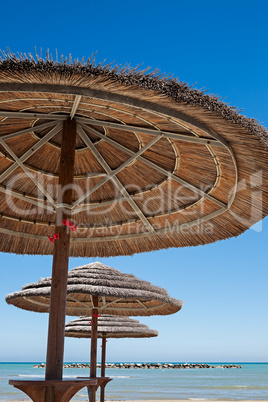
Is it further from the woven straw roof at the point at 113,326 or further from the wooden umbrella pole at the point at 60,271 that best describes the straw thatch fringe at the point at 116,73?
the woven straw roof at the point at 113,326

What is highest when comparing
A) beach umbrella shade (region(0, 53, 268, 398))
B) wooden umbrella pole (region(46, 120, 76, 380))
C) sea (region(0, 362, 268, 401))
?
beach umbrella shade (region(0, 53, 268, 398))

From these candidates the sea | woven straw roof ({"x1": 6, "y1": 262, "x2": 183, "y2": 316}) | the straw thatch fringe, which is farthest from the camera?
the sea

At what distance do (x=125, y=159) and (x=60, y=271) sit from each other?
1653 millimetres

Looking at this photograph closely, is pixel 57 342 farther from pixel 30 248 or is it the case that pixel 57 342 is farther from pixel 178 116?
pixel 30 248

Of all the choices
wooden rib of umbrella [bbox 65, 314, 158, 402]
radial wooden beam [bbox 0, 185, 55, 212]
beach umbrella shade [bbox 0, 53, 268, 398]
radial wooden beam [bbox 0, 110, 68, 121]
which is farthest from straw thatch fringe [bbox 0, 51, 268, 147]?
wooden rib of umbrella [bbox 65, 314, 158, 402]

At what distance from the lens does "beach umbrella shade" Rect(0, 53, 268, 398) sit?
2.69 m

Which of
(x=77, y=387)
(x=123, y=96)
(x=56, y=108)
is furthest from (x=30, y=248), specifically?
(x=123, y=96)

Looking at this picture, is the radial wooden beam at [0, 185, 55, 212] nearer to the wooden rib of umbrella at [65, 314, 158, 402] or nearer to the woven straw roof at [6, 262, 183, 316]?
the woven straw roof at [6, 262, 183, 316]

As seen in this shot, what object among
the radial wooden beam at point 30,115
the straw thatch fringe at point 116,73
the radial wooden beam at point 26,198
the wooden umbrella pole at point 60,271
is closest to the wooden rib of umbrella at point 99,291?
the radial wooden beam at point 26,198

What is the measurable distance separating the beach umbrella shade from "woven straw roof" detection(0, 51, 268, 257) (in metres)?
0.01

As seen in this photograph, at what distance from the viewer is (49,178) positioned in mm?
4867

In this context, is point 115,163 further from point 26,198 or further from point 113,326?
point 113,326

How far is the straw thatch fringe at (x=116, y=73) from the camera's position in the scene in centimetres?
252

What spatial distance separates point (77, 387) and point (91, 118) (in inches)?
86.1
